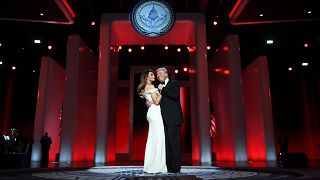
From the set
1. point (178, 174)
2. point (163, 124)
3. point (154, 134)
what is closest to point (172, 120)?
point (163, 124)

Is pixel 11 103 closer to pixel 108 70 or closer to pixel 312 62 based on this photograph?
pixel 108 70

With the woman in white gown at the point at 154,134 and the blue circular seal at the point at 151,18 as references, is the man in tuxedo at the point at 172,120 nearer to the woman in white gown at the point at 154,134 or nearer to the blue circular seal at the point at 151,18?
the woman in white gown at the point at 154,134

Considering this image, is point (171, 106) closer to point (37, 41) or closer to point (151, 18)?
point (151, 18)

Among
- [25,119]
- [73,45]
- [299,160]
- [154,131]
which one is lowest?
[299,160]

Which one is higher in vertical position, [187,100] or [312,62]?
[312,62]

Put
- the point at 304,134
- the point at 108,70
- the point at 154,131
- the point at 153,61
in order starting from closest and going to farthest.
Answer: the point at 154,131 → the point at 108,70 → the point at 153,61 → the point at 304,134

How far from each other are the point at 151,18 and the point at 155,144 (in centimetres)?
557

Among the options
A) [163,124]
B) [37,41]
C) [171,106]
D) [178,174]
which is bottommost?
[178,174]

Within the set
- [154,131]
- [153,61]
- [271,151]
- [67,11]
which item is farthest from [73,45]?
[271,151]

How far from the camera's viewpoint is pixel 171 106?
4.79 m

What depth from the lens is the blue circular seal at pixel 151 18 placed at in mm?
9516

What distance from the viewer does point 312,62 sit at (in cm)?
1628

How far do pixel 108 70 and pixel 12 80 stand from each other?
10.1m

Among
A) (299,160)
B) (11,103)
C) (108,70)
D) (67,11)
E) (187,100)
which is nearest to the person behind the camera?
(299,160)
